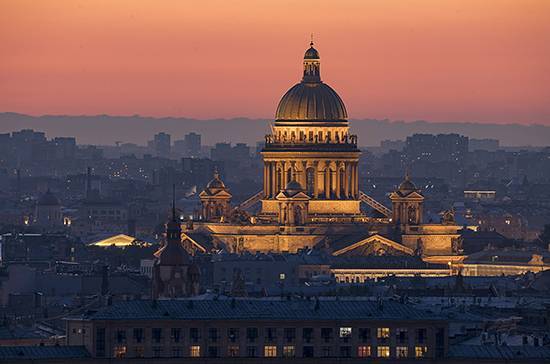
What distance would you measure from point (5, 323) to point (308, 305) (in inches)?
841

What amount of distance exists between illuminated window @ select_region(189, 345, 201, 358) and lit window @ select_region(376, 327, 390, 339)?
5773 mm

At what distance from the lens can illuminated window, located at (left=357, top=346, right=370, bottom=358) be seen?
5059 inches

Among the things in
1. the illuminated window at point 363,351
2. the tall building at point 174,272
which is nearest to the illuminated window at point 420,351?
the illuminated window at point 363,351

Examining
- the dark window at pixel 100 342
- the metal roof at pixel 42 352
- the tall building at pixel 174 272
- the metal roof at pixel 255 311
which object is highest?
the tall building at pixel 174 272

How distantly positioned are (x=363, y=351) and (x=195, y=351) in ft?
17.2

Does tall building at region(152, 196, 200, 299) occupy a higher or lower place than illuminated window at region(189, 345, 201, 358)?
higher

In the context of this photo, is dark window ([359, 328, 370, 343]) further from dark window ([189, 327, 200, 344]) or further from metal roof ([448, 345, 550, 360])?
dark window ([189, 327, 200, 344])

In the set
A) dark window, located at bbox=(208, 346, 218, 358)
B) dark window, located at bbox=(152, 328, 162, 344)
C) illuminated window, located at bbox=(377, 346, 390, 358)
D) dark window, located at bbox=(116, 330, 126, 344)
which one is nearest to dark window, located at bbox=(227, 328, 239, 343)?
dark window, located at bbox=(208, 346, 218, 358)

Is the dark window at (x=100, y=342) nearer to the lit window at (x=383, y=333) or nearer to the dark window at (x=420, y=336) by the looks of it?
the lit window at (x=383, y=333)

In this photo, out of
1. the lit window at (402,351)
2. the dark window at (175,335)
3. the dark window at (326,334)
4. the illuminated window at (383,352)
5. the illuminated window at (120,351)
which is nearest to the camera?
the illuminated window at (120,351)

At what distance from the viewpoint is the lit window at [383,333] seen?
12950 cm

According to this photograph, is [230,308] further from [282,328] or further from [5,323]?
[5,323]

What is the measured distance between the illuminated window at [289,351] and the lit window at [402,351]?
123 inches

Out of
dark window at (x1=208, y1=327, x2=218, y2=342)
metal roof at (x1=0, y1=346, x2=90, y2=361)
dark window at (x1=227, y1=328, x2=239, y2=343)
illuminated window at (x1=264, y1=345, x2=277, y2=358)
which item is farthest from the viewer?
dark window at (x1=227, y1=328, x2=239, y2=343)
